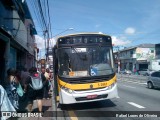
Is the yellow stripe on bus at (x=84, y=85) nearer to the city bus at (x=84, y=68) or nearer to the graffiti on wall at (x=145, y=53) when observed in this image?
the city bus at (x=84, y=68)

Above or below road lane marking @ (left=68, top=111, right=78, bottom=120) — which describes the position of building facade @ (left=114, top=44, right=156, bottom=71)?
Answer: above

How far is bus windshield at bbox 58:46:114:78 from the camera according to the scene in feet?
33.2

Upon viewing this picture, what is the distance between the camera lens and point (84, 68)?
1021 cm

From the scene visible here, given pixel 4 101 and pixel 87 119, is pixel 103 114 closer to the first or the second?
pixel 87 119

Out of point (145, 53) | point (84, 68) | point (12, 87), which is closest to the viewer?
point (12, 87)

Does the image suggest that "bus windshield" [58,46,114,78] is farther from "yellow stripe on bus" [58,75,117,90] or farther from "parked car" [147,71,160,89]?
"parked car" [147,71,160,89]

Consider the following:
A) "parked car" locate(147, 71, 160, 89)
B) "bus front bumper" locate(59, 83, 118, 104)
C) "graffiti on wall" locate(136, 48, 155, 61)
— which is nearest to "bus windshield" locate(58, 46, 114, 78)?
"bus front bumper" locate(59, 83, 118, 104)

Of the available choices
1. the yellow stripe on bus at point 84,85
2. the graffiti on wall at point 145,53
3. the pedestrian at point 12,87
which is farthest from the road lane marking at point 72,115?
the graffiti on wall at point 145,53

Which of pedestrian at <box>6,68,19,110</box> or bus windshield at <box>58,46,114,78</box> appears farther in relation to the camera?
bus windshield at <box>58,46,114,78</box>

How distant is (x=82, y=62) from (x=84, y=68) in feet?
0.92

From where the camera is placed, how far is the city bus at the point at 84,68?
9695mm


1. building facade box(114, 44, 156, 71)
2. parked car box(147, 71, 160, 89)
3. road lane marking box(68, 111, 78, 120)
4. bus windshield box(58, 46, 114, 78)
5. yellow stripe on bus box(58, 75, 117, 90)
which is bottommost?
road lane marking box(68, 111, 78, 120)

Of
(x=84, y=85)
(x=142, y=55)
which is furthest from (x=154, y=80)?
(x=142, y=55)

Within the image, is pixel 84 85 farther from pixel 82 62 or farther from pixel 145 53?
pixel 145 53
